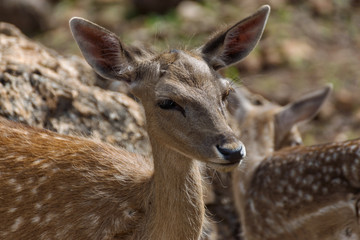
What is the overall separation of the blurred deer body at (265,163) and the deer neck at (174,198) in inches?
53.0

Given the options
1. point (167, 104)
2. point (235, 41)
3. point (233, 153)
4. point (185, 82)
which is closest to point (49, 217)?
point (167, 104)

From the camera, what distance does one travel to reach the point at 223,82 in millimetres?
3695

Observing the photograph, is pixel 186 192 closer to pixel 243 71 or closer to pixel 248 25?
pixel 248 25

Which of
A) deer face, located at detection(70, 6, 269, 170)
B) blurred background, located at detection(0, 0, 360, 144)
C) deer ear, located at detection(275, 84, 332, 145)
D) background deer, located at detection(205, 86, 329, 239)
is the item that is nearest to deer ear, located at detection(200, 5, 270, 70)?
deer face, located at detection(70, 6, 269, 170)

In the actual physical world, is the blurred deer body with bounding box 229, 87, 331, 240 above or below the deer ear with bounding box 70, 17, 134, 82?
below

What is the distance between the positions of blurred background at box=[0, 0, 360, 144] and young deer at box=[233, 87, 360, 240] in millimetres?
2339

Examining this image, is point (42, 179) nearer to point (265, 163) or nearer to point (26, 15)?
point (265, 163)

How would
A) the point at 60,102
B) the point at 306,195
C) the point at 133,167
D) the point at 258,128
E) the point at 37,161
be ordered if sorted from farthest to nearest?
the point at 258,128 < the point at 306,195 < the point at 60,102 < the point at 133,167 < the point at 37,161

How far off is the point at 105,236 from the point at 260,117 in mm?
3232

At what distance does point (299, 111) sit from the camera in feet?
21.5

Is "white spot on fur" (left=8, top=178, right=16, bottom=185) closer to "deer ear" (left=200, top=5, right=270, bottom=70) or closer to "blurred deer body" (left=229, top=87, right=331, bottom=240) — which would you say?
"deer ear" (left=200, top=5, right=270, bottom=70)

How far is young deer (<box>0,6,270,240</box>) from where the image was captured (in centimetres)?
354

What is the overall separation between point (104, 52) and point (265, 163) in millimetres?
2647

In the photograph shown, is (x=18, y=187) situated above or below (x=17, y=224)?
above
